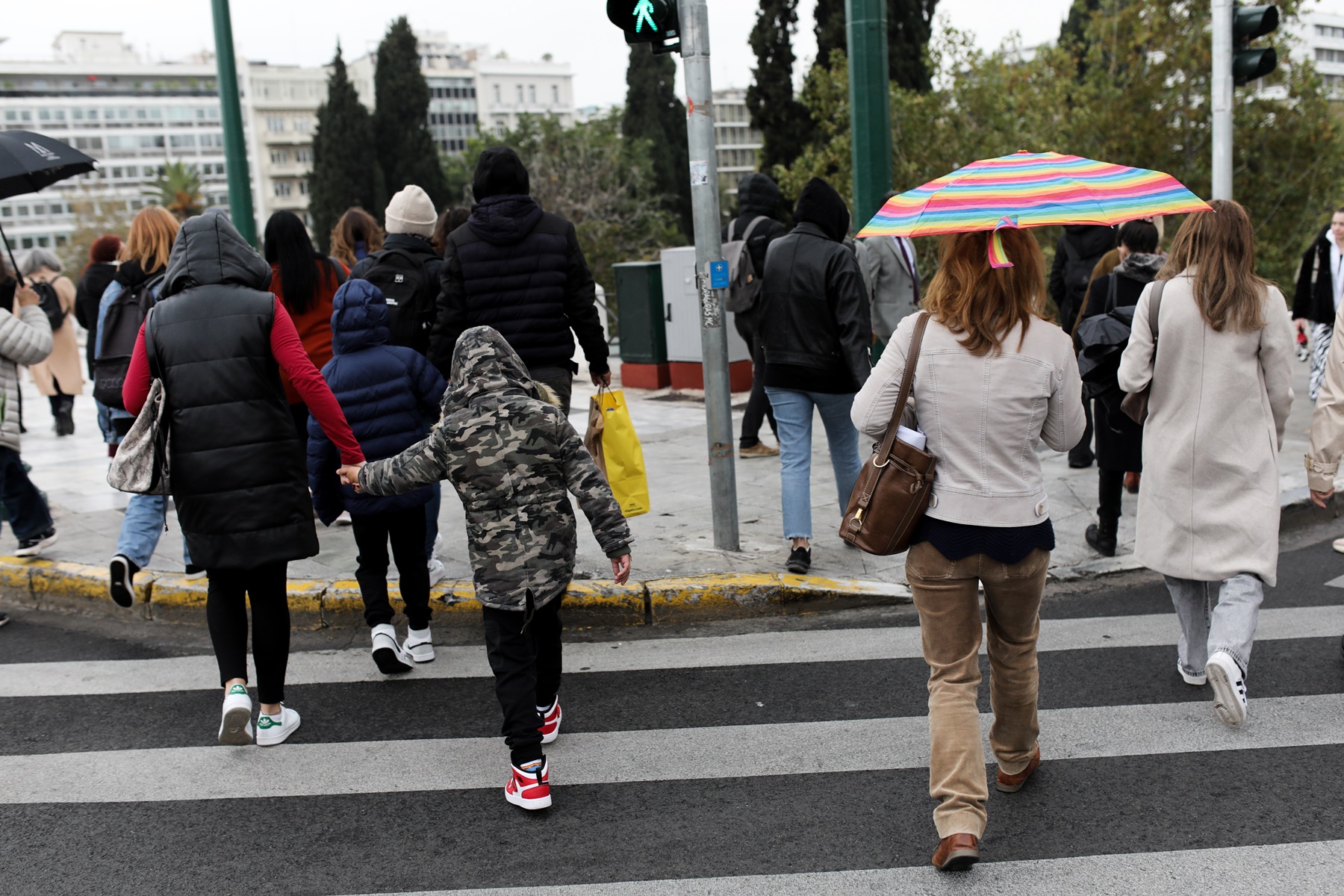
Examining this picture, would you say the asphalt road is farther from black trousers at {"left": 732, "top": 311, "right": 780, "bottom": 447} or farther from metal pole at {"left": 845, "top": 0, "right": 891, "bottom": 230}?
metal pole at {"left": 845, "top": 0, "right": 891, "bottom": 230}

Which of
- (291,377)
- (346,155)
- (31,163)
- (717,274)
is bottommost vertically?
(291,377)

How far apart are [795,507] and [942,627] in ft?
8.93

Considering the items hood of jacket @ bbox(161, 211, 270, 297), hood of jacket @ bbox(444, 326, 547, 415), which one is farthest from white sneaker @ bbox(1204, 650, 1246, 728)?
hood of jacket @ bbox(161, 211, 270, 297)

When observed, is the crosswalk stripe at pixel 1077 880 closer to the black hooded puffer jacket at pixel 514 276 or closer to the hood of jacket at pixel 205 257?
the hood of jacket at pixel 205 257

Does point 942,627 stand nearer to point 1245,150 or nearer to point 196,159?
point 1245,150

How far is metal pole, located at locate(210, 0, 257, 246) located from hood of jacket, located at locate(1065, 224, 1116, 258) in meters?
6.21

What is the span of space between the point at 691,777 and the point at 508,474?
1173 mm

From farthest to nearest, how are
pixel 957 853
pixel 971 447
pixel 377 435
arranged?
1. pixel 377 435
2. pixel 971 447
3. pixel 957 853

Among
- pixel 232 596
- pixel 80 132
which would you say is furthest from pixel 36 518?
pixel 80 132

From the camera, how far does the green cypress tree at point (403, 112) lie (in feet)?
212

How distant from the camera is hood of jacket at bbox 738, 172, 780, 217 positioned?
8.35 meters

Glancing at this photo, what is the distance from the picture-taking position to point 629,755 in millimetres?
4062

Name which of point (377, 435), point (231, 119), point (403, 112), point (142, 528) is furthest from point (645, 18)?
point (403, 112)

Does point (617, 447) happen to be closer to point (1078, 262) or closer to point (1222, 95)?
point (1078, 262)
